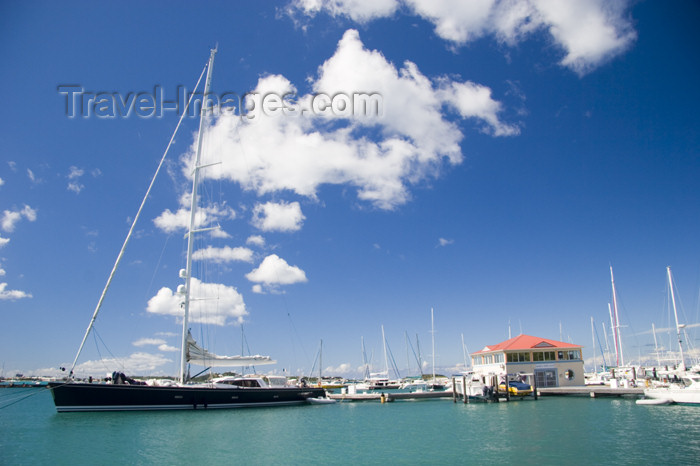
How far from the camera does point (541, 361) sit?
60125 millimetres

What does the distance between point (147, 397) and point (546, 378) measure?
4874cm

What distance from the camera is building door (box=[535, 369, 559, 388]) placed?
60219mm

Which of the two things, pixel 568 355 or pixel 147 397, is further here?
pixel 568 355

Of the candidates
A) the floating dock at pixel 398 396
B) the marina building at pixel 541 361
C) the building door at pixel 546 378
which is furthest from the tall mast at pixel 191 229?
the building door at pixel 546 378

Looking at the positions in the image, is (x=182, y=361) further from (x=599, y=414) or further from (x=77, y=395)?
(x=599, y=414)

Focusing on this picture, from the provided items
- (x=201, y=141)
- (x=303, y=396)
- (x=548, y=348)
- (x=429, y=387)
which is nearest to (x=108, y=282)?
(x=201, y=141)

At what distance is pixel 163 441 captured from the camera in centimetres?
2744

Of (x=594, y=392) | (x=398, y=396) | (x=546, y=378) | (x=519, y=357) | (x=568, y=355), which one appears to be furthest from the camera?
(x=398, y=396)

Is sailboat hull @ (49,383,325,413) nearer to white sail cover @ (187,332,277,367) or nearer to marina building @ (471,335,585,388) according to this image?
white sail cover @ (187,332,277,367)

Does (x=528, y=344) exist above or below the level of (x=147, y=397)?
above

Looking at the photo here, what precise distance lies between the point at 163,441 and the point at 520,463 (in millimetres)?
20317

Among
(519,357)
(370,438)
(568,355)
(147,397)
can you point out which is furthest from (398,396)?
(370,438)

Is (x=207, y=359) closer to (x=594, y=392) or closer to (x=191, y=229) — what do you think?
(x=191, y=229)

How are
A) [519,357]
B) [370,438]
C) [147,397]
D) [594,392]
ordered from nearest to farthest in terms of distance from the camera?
[370,438] → [147,397] → [594,392] → [519,357]
